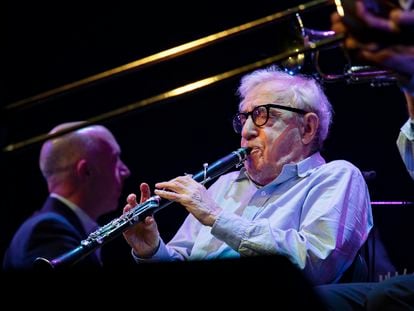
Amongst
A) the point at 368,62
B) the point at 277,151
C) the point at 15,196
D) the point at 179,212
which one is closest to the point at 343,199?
the point at 277,151

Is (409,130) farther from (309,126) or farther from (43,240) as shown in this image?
(43,240)

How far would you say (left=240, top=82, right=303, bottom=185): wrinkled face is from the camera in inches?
131

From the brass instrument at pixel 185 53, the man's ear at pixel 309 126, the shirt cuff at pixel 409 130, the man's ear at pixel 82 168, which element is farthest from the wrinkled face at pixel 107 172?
the brass instrument at pixel 185 53

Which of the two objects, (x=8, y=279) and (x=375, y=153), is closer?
(x=8, y=279)

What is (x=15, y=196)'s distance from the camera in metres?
5.23

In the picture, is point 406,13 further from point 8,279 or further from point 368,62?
point 8,279

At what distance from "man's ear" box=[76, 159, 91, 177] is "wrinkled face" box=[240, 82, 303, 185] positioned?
6.67ft

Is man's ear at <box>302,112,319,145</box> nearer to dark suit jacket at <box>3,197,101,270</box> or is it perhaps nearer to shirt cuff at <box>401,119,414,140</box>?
shirt cuff at <box>401,119,414,140</box>

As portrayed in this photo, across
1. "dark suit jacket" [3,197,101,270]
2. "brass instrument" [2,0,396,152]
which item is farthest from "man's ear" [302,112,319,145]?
"dark suit jacket" [3,197,101,270]

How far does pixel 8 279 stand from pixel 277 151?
1983 millimetres

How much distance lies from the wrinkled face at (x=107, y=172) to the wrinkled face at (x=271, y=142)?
1.86 meters

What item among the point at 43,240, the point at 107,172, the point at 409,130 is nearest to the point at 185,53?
the point at 409,130

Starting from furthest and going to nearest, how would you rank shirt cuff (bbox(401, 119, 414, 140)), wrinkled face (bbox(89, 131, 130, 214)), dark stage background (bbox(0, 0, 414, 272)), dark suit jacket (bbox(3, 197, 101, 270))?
wrinkled face (bbox(89, 131, 130, 214))
dark stage background (bbox(0, 0, 414, 272))
dark suit jacket (bbox(3, 197, 101, 270))
shirt cuff (bbox(401, 119, 414, 140))

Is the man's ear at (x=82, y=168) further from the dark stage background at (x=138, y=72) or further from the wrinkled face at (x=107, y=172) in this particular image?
the dark stage background at (x=138, y=72)
